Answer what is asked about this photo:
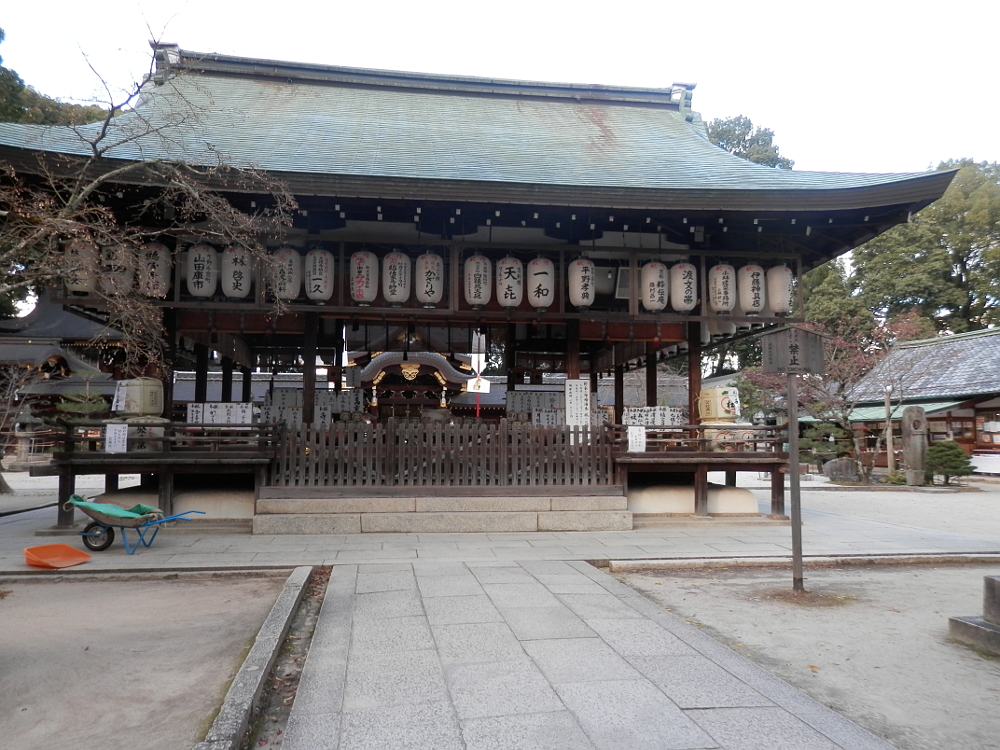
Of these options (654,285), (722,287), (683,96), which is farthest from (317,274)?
(683,96)

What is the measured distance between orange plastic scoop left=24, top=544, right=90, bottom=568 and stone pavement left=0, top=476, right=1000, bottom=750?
5.6 inches

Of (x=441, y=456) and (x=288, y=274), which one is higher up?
(x=288, y=274)

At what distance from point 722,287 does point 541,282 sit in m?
3.19

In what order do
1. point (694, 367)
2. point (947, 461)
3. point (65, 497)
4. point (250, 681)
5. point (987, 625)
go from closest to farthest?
point (250, 681)
point (987, 625)
point (65, 497)
point (694, 367)
point (947, 461)

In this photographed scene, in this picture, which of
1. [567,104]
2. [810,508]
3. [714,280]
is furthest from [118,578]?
[567,104]

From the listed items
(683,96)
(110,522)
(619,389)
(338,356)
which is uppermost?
(683,96)

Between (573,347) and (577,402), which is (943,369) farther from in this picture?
(577,402)

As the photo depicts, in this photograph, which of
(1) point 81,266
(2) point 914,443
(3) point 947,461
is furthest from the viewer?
(2) point 914,443

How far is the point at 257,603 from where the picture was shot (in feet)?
20.1

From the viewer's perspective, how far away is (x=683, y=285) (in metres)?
10.9

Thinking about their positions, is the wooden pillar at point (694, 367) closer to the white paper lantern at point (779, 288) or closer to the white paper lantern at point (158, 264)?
the white paper lantern at point (779, 288)

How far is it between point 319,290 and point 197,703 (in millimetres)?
7335

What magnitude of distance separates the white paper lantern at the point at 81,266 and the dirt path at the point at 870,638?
6163 mm

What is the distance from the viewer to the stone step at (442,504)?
9.83 m
